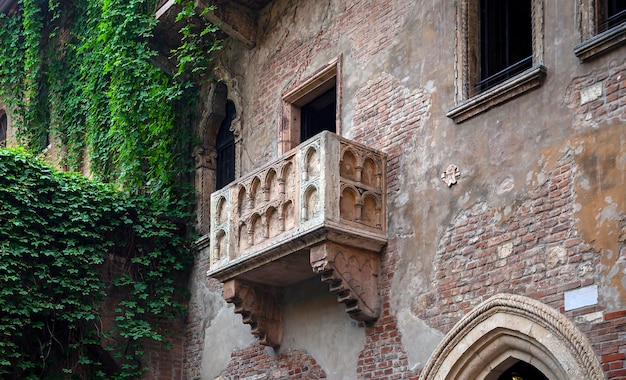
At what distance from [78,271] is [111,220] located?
0.86m

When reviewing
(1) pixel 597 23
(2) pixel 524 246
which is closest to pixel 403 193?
(2) pixel 524 246

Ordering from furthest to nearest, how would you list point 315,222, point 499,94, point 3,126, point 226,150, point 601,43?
point 3,126 → point 226,150 → point 315,222 → point 499,94 → point 601,43

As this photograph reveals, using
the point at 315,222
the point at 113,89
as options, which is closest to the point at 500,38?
the point at 315,222

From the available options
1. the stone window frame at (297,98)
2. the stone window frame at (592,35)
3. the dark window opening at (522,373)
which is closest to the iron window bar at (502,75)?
the stone window frame at (592,35)

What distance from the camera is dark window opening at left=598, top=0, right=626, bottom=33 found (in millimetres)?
8305

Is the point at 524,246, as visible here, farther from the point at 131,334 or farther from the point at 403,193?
the point at 131,334

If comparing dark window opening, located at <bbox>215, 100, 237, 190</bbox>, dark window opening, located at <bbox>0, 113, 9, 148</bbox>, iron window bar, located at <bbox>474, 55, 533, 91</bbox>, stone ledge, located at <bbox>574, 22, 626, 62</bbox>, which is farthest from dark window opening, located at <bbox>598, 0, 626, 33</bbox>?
dark window opening, located at <bbox>0, 113, 9, 148</bbox>

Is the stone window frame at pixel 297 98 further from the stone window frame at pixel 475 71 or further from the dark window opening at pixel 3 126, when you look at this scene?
the dark window opening at pixel 3 126

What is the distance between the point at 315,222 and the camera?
32.0 feet

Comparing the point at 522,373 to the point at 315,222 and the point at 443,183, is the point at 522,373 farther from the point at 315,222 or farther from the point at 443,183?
the point at 315,222

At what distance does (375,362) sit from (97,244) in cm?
443

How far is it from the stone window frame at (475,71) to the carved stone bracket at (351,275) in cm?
164

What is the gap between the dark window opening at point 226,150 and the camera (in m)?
13.5

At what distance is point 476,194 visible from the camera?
29.9 ft
